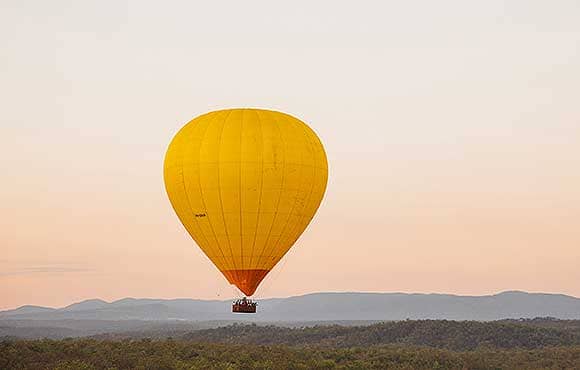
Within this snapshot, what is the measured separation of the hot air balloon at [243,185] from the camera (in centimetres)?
4750

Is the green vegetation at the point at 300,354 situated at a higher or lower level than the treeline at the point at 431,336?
lower

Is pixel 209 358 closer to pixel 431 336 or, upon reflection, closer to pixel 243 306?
pixel 243 306

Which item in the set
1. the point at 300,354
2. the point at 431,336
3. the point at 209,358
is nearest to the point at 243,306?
the point at 209,358

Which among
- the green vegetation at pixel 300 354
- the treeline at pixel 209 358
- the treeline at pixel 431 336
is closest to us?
the treeline at pixel 209 358

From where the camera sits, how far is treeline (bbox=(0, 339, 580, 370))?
4550cm

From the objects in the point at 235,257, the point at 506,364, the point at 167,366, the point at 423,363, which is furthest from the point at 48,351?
the point at 506,364

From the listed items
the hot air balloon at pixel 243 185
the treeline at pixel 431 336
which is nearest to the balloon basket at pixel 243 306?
the hot air balloon at pixel 243 185

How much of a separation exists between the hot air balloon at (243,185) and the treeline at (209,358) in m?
4.97

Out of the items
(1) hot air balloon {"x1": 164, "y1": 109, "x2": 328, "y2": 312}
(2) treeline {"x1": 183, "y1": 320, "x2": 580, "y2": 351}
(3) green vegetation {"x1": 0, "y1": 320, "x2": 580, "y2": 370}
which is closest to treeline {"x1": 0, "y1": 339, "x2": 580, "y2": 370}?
(3) green vegetation {"x1": 0, "y1": 320, "x2": 580, "y2": 370}

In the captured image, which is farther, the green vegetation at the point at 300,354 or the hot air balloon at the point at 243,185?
the hot air balloon at the point at 243,185

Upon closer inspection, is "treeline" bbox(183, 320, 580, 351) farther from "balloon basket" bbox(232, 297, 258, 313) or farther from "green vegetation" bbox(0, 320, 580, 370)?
"balloon basket" bbox(232, 297, 258, 313)

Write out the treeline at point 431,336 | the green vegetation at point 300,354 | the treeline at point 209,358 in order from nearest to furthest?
the treeline at point 209,358, the green vegetation at point 300,354, the treeline at point 431,336

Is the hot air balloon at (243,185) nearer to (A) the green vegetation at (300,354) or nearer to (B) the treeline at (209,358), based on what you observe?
(B) the treeline at (209,358)

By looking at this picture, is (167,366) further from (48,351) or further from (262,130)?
(262,130)
